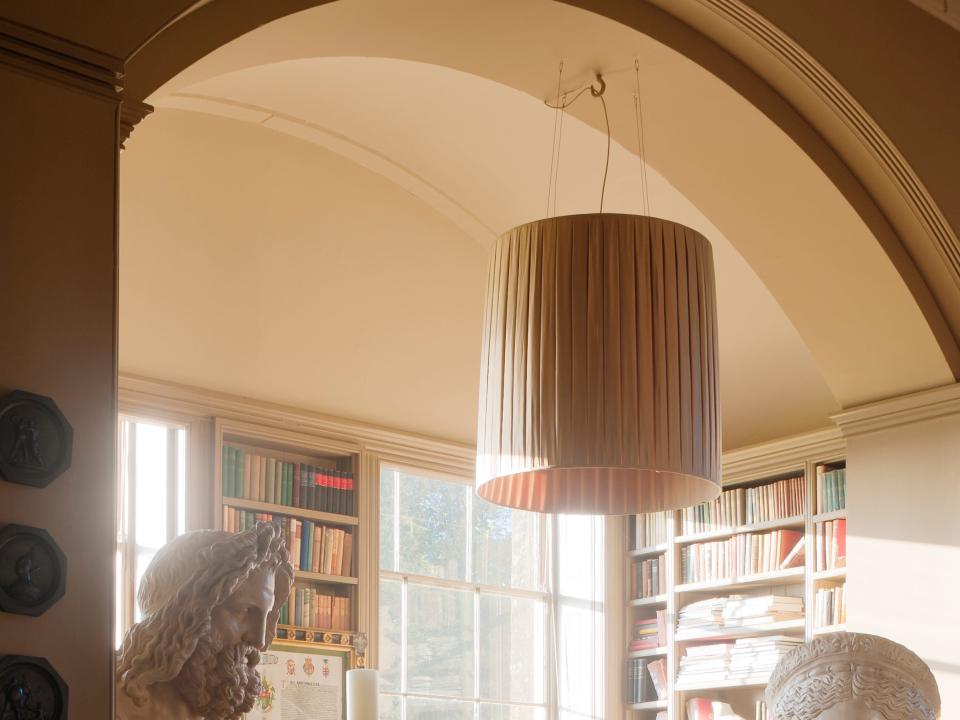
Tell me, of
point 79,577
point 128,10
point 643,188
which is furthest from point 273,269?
point 79,577

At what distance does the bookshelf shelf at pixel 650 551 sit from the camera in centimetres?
742

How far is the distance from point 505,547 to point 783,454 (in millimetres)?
1631

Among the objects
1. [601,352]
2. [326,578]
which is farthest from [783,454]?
[601,352]

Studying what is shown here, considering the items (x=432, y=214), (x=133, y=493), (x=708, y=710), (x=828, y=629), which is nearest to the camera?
(x=133, y=493)

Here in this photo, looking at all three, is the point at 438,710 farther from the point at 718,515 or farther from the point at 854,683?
the point at 854,683

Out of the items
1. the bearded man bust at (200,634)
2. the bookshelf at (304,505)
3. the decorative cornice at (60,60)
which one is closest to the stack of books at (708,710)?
the bookshelf at (304,505)

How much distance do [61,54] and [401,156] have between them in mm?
4038

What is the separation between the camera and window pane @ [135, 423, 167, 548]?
228 inches

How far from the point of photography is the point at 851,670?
10.3 feet

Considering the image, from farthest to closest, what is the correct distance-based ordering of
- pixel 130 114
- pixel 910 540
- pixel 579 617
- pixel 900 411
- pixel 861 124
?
pixel 579 617, pixel 900 411, pixel 910 540, pixel 861 124, pixel 130 114

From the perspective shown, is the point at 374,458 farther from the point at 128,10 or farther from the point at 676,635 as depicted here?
the point at 128,10

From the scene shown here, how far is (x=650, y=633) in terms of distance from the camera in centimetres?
743

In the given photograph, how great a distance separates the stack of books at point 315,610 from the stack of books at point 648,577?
1.89 metres

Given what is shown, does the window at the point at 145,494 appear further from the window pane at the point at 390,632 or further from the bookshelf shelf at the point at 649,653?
the bookshelf shelf at the point at 649,653
